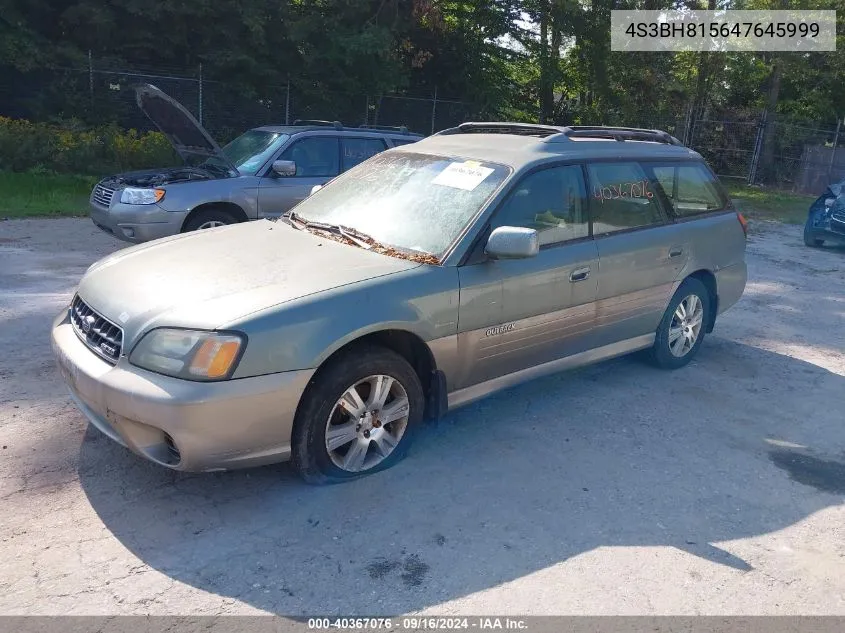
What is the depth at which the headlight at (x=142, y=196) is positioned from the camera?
7973 millimetres

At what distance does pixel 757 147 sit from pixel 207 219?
19985 mm

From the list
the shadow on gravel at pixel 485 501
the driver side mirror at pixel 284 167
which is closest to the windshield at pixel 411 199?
the shadow on gravel at pixel 485 501

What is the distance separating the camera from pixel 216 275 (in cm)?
381

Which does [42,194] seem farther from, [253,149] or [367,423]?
[367,423]

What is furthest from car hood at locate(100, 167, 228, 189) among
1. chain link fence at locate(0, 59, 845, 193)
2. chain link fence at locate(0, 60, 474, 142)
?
chain link fence at locate(0, 59, 845, 193)

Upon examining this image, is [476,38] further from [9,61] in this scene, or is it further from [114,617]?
[114,617]

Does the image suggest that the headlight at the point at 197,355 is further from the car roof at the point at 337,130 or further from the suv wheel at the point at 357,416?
the car roof at the point at 337,130

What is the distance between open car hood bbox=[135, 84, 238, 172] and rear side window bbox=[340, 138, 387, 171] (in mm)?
1328

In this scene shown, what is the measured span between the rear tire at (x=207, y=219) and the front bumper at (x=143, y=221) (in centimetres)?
11

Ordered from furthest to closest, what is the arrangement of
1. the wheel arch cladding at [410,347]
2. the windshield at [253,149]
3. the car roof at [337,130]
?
the car roof at [337,130] < the windshield at [253,149] < the wheel arch cladding at [410,347]

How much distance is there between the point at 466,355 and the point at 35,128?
13519mm

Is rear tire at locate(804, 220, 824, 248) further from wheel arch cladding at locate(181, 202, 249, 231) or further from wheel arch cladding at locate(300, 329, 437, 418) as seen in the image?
wheel arch cladding at locate(300, 329, 437, 418)

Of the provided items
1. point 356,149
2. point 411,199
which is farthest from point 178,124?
point 411,199

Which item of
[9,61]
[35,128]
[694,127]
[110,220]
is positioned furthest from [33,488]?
[694,127]
